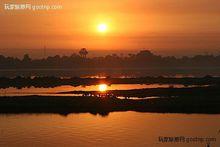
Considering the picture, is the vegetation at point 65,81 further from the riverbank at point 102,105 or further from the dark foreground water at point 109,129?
the dark foreground water at point 109,129

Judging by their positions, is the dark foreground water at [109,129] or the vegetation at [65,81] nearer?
the dark foreground water at [109,129]

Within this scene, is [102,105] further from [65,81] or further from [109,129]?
[65,81]

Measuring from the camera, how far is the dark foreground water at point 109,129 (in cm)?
3072

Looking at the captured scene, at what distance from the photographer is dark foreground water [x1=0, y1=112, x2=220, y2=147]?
30719 millimetres

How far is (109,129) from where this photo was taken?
35969 millimetres

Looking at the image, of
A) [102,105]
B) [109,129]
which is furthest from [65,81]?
[109,129]

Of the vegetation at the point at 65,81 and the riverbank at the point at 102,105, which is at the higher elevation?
the vegetation at the point at 65,81

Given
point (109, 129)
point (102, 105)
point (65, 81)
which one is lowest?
point (109, 129)

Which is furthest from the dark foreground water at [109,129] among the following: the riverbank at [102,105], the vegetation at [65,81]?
the vegetation at [65,81]

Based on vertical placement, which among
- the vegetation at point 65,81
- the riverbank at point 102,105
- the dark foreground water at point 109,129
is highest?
the vegetation at point 65,81

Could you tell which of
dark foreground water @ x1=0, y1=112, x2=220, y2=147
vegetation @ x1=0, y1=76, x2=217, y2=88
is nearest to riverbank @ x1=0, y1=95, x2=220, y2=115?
dark foreground water @ x1=0, y1=112, x2=220, y2=147

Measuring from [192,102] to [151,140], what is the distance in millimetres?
17622

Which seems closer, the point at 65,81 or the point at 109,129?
the point at 109,129

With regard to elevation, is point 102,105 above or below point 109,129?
above
